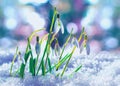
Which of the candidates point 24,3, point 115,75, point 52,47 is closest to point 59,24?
point 52,47

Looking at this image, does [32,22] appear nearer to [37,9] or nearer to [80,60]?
[37,9]

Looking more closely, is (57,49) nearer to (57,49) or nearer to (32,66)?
(57,49)

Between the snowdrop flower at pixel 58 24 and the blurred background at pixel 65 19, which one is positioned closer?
the snowdrop flower at pixel 58 24

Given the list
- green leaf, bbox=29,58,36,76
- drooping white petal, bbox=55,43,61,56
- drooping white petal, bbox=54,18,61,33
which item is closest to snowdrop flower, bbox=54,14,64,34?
drooping white petal, bbox=54,18,61,33

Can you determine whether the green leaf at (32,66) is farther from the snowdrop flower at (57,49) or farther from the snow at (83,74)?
the snowdrop flower at (57,49)

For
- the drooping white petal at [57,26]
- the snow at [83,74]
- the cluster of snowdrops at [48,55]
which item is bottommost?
the snow at [83,74]

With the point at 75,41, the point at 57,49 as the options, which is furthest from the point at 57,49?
the point at 75,41

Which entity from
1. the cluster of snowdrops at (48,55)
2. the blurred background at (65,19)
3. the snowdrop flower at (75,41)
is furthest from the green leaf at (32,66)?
the snowdrop flower at (75,41)
